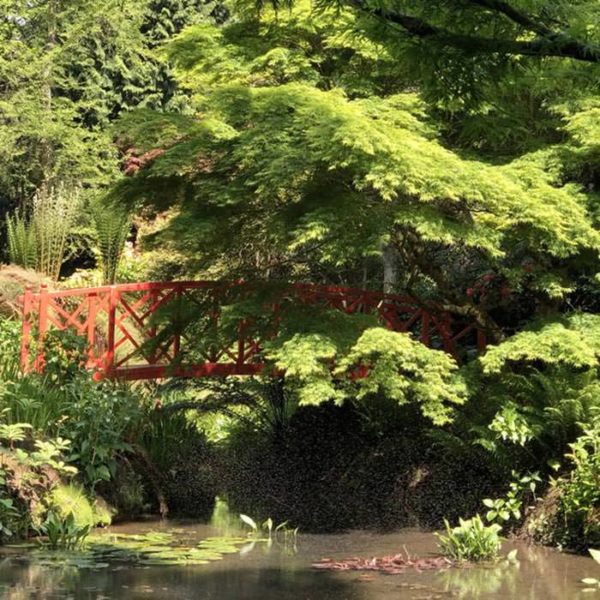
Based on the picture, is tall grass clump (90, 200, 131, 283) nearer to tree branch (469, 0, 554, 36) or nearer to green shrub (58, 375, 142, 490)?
green shrub (58, 375, 142, 490)

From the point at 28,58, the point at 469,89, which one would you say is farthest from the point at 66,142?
the point at 469,89

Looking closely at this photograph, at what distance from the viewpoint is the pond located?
6.32 metres

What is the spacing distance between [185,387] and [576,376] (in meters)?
4.42

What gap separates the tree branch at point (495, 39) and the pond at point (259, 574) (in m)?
3.82

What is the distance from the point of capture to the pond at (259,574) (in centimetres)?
632

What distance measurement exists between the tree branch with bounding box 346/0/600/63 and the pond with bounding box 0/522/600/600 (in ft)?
12.5

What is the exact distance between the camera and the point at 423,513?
31.4ft

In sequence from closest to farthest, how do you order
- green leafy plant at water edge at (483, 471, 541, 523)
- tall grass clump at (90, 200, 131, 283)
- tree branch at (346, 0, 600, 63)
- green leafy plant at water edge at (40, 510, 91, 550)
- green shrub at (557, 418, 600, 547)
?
tree branch at (346, 0, 600, 63)
green leafy plant at water edge at (40, 510, 91, 550)
green shrub at (557, 418, 600, 547)
green leafy plant at water edge at (483, 471, 541, 523)
tall grass clump at (90, 200, 131, 283)

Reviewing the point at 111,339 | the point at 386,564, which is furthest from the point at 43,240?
the point at 386,564

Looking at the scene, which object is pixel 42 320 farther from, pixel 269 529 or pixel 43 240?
pixel 43 240

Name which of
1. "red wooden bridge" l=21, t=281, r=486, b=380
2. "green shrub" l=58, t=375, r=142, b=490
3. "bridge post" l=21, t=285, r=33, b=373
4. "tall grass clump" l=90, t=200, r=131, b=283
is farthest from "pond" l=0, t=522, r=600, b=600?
"tall grass clump" l=90, t=200, r=131, b=283

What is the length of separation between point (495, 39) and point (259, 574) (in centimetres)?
446

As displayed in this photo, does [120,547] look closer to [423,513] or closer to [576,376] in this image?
[423,513]

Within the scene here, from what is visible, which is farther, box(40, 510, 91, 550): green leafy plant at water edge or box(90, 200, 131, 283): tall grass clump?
box(90, 200, 131, 283): tall grass clump
